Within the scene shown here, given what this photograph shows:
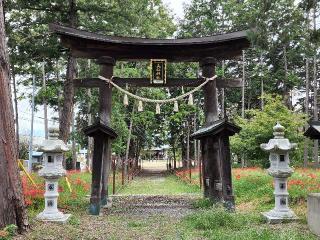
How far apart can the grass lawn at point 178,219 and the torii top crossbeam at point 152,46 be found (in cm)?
491

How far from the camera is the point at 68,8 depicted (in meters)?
19.2

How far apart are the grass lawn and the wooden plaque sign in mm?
4280

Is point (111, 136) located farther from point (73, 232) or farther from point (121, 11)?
point (121, 11)

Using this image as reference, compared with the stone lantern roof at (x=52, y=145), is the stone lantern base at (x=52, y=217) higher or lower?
lower

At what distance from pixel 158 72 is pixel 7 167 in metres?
7.58

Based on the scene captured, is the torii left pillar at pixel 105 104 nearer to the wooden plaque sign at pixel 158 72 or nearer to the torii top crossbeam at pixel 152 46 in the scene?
the torii top crossbeam at pixel 152 46

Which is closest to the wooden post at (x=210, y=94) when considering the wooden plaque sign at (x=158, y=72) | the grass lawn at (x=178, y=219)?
the wooden plaque sign at (x=158, y=72)

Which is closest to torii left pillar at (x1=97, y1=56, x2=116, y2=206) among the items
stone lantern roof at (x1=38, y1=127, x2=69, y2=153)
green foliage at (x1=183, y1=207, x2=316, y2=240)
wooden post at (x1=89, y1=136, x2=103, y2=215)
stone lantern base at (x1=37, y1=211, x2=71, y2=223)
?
wooden post at (x1=89, y1=136, x2=103, y2=215)

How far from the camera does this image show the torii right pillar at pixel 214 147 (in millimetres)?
12195

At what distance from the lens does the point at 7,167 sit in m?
7.66

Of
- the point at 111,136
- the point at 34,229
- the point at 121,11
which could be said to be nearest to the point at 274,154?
the point at 111,136

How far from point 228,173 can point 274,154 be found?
200 cm

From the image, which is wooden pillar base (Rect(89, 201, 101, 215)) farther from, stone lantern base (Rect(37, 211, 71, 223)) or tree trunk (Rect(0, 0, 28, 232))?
tree trunk (Rect(0, 0, 28, 232))

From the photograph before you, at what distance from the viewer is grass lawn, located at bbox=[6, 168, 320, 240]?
8.42m
